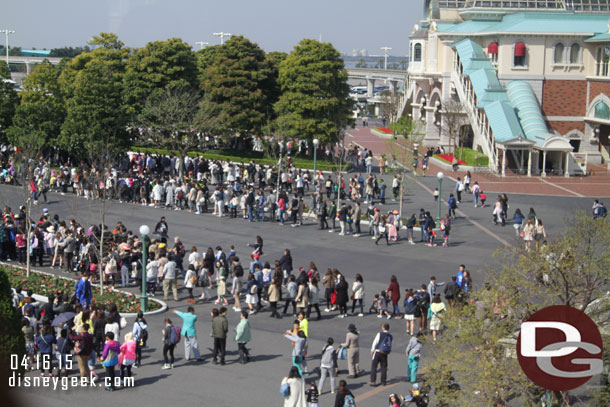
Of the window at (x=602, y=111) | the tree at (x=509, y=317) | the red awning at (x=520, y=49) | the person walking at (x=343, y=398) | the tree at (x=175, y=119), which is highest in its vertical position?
the red awning at (x=520, y=49)

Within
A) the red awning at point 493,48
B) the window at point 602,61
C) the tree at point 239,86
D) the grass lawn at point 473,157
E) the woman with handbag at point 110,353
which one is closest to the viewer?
the woman with handbag at point 110,353

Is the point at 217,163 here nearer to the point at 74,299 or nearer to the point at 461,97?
the point at 74,299

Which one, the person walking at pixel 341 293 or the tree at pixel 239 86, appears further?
the tree at pixel 239 86

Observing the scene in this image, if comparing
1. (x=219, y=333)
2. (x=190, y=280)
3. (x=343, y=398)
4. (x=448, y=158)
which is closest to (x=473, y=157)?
(x=448, y=158)

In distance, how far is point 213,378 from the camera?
16.6 m

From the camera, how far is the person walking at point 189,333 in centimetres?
1706

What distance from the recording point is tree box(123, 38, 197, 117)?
47.7m

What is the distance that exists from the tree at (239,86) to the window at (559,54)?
20194 millimetres

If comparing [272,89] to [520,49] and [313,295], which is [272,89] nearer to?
[520,49]

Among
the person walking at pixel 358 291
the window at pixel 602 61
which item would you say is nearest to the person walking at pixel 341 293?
the person walking at pixel 358 291

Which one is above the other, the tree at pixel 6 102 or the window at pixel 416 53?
the window at pixel 416 53

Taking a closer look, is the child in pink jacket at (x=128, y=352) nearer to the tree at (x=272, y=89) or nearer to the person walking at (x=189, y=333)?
the person walking at (x=189, y=333)

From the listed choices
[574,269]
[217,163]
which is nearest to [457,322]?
[574,269]

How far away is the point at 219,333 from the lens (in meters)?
17.1
